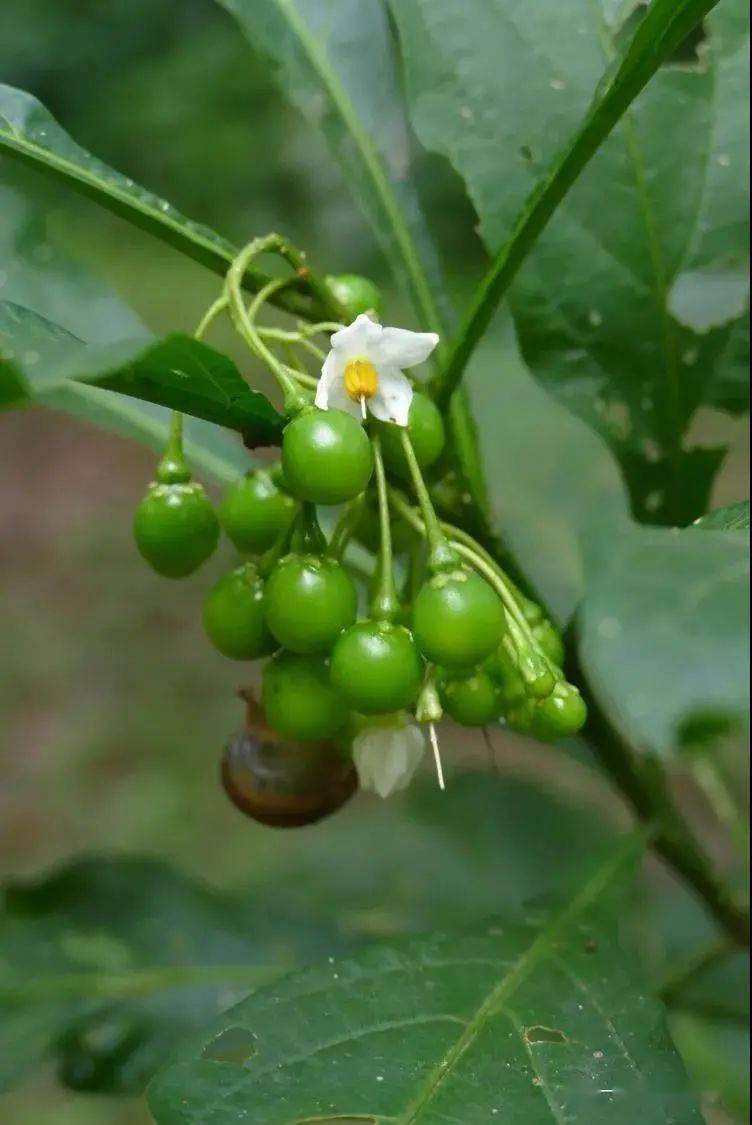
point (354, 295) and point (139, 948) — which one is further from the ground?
point (354, 295)

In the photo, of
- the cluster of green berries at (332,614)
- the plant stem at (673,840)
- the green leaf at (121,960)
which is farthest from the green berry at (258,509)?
the green leaf at (121,960)

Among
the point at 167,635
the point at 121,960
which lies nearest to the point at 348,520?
the point at 121,960

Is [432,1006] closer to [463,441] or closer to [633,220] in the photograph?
[463,441]

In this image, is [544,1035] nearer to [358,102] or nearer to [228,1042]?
[228,1042]

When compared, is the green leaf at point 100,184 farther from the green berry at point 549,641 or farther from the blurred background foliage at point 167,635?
the green berry at point 549,641

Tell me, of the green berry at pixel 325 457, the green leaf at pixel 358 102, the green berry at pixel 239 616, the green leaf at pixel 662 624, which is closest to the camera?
the green leaf at pixel 662 624
